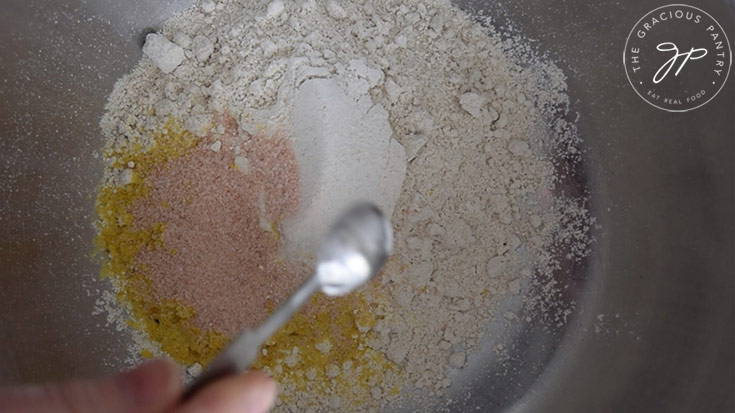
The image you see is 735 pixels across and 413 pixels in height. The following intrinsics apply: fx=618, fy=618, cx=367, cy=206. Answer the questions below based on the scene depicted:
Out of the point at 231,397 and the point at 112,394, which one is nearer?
the point at 231,397

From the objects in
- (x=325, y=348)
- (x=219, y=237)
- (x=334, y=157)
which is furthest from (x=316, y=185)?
(x=325, y=348)

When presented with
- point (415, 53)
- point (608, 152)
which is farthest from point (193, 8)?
point (608, 152)

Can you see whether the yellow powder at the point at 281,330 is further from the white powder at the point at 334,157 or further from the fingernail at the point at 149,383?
the fingernail at the point at 149,383
